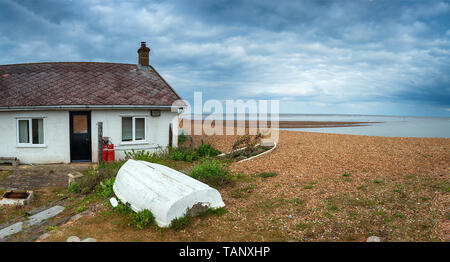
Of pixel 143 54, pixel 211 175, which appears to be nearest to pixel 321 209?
pixel 211 175

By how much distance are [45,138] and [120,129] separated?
330 cm

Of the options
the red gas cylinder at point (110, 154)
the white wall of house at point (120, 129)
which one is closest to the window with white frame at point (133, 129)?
the white wall of house at point (120, 129)

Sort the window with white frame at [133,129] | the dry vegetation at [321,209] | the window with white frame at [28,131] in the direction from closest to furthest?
the dry vegetation at [321,209], the window with white frame at [28,131], the window with white frame at [133,129]

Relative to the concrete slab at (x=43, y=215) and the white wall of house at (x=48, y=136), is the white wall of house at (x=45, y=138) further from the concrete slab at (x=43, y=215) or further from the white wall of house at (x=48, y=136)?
the concrete slab at (x=43, y=215)

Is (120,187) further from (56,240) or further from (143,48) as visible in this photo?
(143,48)

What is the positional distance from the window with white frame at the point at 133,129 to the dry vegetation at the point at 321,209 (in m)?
5.67

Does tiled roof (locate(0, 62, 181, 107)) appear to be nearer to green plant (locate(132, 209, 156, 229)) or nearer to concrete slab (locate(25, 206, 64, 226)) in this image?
concrete slab (locate(25, 206, 64, 226))

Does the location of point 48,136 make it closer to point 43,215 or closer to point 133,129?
point 133,129

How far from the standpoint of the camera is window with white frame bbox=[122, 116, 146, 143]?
13.3m

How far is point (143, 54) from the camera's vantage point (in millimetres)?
17422

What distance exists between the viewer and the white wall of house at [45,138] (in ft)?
40.8

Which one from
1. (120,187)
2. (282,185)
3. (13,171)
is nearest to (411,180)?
(282,185)

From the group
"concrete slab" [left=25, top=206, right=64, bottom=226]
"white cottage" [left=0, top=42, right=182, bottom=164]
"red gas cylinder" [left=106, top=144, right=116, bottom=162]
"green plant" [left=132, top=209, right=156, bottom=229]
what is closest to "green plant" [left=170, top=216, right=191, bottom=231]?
"green plant" [left=132, top=209, right=156, bottom=229]

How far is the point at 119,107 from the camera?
1257 centimetres
